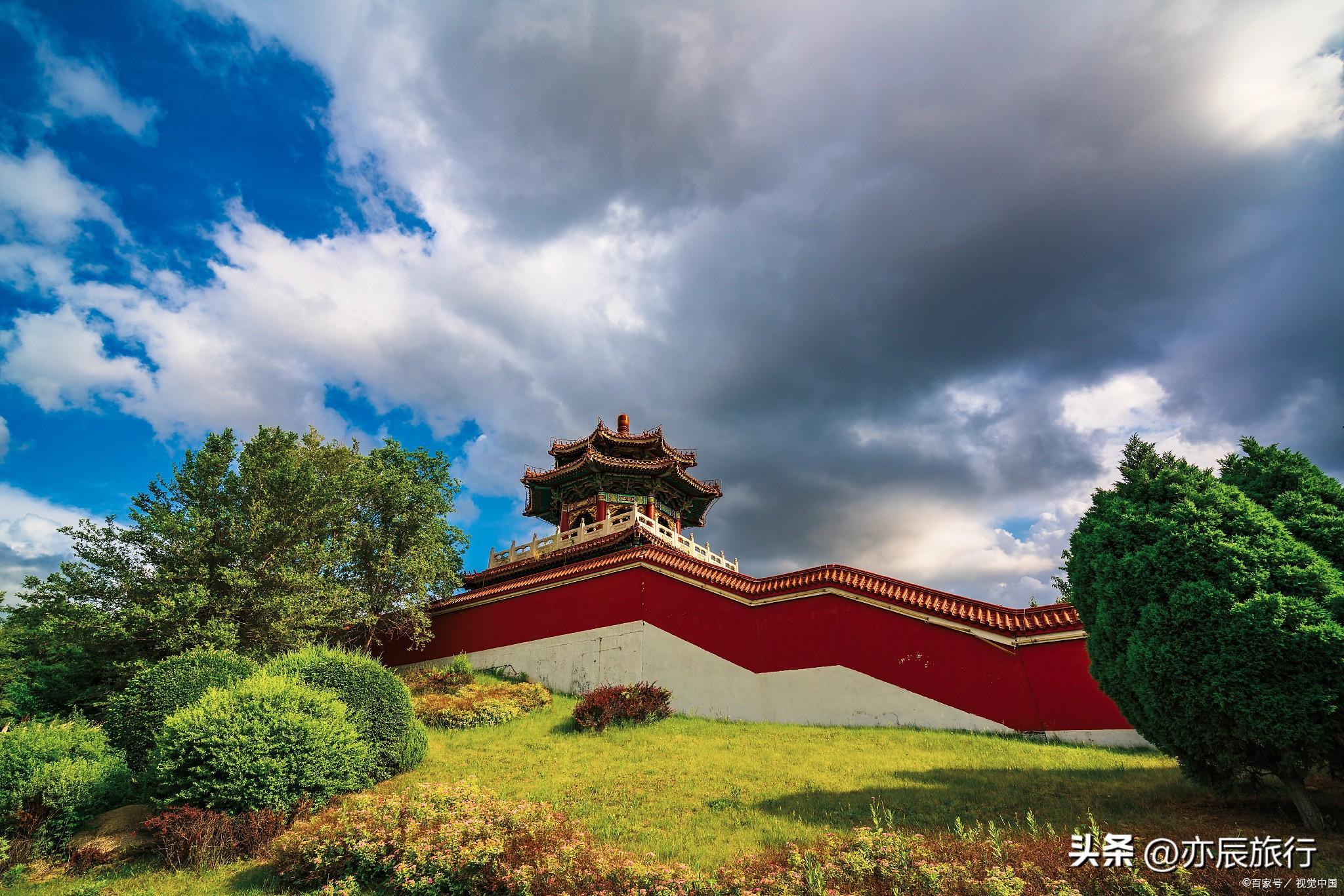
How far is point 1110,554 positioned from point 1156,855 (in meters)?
2.93

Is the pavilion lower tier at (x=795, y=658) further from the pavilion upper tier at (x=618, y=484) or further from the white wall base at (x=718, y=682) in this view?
the pavilion upper tier at (x=618, y=484)

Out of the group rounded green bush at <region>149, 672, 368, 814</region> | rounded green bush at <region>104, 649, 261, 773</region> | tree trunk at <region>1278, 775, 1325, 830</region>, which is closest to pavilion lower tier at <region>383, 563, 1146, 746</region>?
tree trunk at <region>1278, 775, 1325, 830</region>

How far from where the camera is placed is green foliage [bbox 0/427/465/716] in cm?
1431

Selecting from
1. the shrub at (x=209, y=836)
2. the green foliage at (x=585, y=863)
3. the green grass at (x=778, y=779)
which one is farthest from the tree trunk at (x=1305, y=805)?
the shrub at (x=209, y=836)

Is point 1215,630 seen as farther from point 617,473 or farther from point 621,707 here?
point 617,473

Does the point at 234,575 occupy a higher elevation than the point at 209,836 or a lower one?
higher

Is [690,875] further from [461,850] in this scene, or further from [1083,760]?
[1083,760]

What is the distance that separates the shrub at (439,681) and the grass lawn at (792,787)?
3.84 metres

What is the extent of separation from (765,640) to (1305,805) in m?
9.73

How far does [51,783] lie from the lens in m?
8.23

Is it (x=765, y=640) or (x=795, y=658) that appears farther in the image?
(x=765, y=640)

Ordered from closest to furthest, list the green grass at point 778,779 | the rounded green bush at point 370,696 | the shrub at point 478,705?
the green grass at point 778,779
the rounded green bush at point 370,696
the shrub at point 478,705

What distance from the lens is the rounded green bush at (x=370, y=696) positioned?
9320 millimetres

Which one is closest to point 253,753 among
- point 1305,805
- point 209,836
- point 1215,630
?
point 209,836
